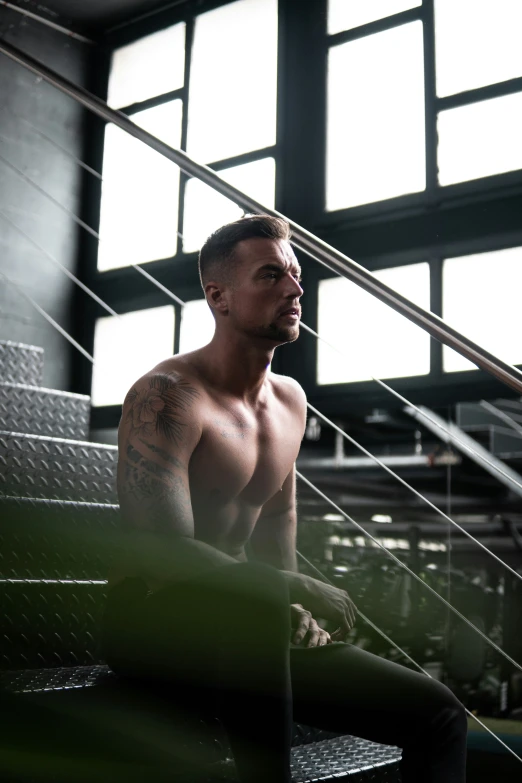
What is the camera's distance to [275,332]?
160 centimetres

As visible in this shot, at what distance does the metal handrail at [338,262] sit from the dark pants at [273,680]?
26.9 inches

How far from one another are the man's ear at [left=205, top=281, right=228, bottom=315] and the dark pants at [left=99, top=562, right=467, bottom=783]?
0.61m

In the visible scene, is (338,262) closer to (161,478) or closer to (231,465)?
(231,465)

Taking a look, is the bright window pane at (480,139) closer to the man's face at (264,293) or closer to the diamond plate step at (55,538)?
the man's face at (264,293)

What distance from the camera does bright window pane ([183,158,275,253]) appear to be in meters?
4.21

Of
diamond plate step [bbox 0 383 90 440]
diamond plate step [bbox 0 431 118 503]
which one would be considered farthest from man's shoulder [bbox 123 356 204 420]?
diamond plate step [bbox 0 383 90 440]

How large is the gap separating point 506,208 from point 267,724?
9.06ft

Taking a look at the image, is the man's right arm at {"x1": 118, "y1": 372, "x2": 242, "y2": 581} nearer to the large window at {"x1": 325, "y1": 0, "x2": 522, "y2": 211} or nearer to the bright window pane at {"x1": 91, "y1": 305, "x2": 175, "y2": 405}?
the large window at {"x1": 325, "y1": 0, "x2": 522, "y2": 211}

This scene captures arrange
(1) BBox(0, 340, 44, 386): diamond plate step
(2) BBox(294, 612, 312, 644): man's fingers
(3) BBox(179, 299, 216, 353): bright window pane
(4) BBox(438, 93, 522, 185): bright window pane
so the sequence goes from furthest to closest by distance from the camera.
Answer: (3) BBox(179, 299, 216, 353): bright window pane, (4) BBox(438, 93, 522, 185): bright window pane, (1) BBox(0, 340, 44, 386): diamond plate step, (2) BBox(294, 612, 312, 644): man's fingers

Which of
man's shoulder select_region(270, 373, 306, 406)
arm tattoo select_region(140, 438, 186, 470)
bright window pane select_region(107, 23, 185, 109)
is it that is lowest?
arm tattoo select_region(140, 438, 186, 470)

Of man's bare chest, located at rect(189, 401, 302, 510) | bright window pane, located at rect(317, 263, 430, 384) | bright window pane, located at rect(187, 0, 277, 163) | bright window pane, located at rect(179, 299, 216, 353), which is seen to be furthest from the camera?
bright window pane, located at rect(187, 0, 277, 163)

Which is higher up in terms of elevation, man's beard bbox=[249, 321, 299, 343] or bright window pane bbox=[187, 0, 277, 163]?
bright window pane bbox=[187, 0, 277, 163]

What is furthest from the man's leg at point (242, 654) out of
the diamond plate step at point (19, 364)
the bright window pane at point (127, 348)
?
the bright window pane at point (127, 348)

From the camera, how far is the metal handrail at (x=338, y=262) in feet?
5.48
